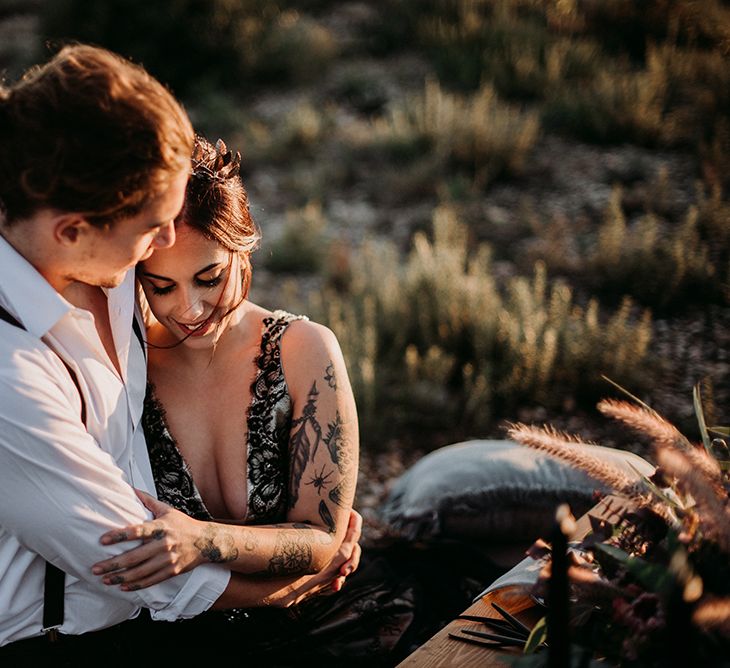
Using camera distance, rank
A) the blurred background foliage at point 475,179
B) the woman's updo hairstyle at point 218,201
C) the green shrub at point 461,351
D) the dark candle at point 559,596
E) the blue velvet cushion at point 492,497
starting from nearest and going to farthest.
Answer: the dark candle at point 559,596, the woman's updo hairstyle at point 218,201, the blue velvet cushion at point 492,497, the green shrub at point 461,351, the blurred background foliage at point 475,179

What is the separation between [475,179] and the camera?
6719 millimetres

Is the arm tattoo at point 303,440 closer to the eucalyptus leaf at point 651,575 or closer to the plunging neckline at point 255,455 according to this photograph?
the plunging neckline at point 255,455

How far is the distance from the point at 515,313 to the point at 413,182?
2577 mm

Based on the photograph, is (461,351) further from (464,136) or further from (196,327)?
(464,136)

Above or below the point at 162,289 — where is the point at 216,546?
below

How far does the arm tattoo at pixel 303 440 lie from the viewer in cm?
196

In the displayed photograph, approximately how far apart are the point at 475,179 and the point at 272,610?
534 centimetres

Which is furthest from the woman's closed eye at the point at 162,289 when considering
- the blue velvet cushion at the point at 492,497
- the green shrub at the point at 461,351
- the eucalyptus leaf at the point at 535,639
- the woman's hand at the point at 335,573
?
the green shrub at the point at 461,351

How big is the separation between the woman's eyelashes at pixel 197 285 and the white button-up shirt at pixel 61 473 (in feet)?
0.77

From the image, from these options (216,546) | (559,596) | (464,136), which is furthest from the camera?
(464,136)

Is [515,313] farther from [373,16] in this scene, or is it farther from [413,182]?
[373,16]

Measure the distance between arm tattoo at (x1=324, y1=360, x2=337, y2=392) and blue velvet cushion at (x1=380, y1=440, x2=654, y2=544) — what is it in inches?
33.5

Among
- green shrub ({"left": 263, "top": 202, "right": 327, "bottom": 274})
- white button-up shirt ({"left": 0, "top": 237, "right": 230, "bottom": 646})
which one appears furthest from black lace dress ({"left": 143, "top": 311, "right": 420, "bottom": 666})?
green shrub ({"left": 263, "top": 202, "right": 327, "bottom": 274})

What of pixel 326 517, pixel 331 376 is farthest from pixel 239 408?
pixel 326 517
